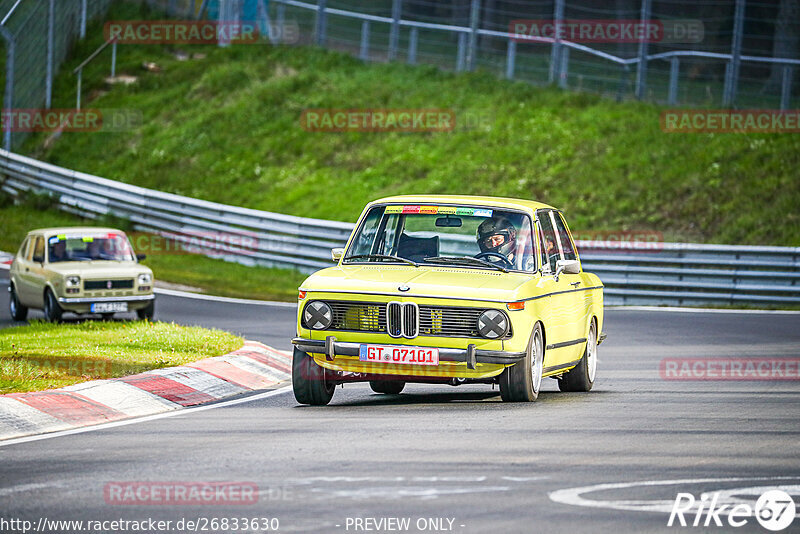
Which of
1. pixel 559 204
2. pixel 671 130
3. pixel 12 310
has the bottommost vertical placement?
pixel 12 310

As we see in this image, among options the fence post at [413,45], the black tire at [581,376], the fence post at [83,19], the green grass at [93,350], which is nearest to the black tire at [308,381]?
the green grass at [93,350]

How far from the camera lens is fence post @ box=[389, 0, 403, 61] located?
37.5 metres

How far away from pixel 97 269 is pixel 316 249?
Answer: 868 centimetres

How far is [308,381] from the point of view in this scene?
10516mm

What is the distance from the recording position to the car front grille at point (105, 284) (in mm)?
19156

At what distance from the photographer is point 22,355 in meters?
12.9

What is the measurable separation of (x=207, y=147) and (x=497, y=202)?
2827 cm

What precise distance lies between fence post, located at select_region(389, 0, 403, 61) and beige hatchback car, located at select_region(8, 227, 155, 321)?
61.7 feet

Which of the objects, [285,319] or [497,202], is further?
[285,319]

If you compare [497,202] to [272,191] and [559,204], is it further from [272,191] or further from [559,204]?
[272,191]

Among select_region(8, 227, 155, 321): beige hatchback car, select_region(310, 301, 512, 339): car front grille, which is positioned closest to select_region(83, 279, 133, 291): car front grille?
select_region(8, 227, 155, 321): beige hatchback car

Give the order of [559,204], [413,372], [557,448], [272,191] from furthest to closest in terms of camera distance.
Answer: [272,191] → [559,204] → [413,372] → [557,448]

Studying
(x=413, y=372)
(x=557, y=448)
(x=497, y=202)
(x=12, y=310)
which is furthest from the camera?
(x=12, y=310)

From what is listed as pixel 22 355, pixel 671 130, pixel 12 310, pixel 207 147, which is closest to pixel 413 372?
pixel 22 355
